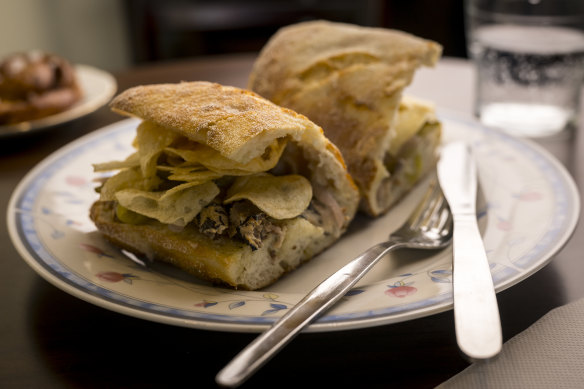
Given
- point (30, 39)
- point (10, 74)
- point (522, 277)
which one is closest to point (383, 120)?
point (522, 277)

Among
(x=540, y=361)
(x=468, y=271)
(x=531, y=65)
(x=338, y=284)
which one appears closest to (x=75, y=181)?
(x=338, y=284)

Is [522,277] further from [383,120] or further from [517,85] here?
[517,85]

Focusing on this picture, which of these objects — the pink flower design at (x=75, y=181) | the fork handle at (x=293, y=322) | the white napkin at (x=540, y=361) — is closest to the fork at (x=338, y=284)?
the fork handle at (x=293, y=322)

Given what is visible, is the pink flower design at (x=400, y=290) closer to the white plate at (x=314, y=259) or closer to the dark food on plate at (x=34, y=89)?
A: the white plate at (x=314, y=259)

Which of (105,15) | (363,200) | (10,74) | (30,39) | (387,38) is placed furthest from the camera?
(105,15)

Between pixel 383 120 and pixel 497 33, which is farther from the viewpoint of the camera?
pixel 497 33

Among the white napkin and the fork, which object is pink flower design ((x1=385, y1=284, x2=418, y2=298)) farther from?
the white napkin

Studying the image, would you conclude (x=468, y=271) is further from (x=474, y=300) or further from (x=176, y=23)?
(x=176, y=23)
